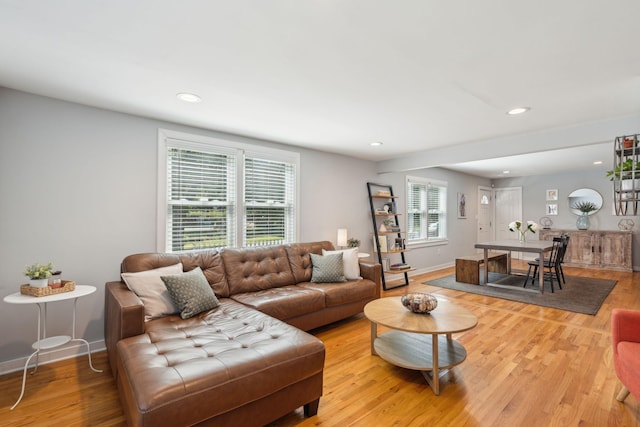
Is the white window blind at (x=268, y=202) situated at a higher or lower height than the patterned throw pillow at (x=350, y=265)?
higher

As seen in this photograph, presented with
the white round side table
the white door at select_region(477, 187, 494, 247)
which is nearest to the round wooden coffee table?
the white round side table

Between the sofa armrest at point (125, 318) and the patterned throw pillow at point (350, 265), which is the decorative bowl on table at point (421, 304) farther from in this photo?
the sofa armrest at point (125, 318)

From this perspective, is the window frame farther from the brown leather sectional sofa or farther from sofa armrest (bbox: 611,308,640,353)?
sofa armrest (bbox: 611,308,640,353)

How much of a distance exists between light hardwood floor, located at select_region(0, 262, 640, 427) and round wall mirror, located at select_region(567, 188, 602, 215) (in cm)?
576

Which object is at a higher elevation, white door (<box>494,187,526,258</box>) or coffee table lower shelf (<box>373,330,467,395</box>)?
white door (<box>494,187,526,258</box>)

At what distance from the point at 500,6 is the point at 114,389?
3.47 m

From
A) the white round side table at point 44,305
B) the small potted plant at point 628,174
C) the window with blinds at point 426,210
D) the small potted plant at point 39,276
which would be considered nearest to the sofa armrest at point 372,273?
the small potted plant at point 628,174

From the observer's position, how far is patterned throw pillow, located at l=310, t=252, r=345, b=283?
3.64m

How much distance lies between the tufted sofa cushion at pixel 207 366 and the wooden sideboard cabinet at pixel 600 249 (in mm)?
8199

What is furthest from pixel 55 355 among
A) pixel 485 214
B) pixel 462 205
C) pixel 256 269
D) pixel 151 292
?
pixel 485 214

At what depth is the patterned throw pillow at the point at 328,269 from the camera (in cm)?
364

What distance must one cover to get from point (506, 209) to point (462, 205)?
84.4 inches

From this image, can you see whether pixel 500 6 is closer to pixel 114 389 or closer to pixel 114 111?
pixel 114 111

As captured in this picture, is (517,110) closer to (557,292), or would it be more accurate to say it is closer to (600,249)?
(557,292)
